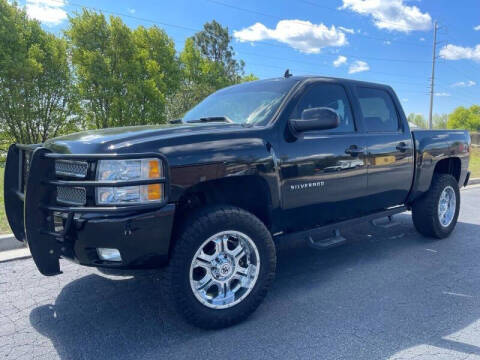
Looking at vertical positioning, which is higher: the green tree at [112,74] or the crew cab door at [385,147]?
the green tree at [112,74]

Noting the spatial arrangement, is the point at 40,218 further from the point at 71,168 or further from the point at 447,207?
the point at 447,207

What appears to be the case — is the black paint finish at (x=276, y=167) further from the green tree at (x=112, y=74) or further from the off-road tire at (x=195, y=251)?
the green tree at (x=112, y=74)

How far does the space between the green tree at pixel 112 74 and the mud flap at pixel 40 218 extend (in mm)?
14318

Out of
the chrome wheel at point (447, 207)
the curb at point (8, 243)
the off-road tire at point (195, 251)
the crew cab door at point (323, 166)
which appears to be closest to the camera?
the off-road tire at point (195, 251)

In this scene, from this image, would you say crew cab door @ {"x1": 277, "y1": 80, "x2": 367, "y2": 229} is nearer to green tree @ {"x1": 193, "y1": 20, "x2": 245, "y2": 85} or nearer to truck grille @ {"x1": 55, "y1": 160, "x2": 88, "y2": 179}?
truck grille @ {"x1": 55, "y1": 160, "x2": 88, "y2": 179}

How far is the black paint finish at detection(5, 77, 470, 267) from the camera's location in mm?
2377

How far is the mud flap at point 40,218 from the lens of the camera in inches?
95.4

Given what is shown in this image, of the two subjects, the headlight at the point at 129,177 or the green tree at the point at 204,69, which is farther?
the green tree at the point at 204,69

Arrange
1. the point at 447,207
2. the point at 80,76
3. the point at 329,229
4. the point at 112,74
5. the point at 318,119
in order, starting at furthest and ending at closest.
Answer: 1. the point at 112,74
2. the point at 80,76
3. the point at 447,207
4. the point at 329,229
5. the point at 318,119

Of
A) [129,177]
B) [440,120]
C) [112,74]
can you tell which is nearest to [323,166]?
[129,177]

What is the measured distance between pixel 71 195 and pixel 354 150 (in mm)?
2555

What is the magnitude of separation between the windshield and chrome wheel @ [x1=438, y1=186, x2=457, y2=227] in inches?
116

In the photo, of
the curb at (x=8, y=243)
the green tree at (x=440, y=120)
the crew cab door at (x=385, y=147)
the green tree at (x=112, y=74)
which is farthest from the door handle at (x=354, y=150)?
the green tree at (x=440, y=120)

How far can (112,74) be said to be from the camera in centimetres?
1716
